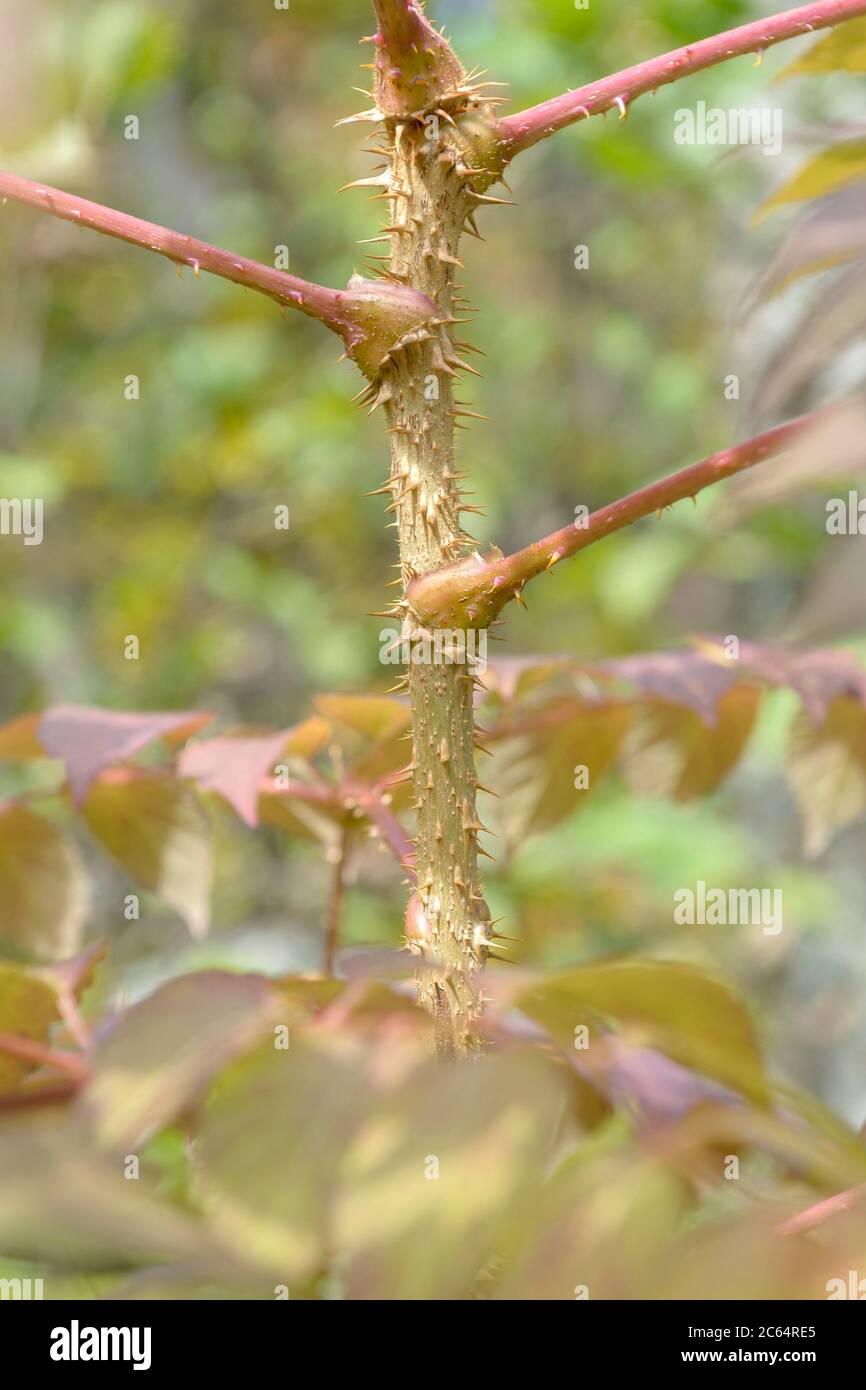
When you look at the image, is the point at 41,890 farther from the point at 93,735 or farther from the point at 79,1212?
the point at 79,1212

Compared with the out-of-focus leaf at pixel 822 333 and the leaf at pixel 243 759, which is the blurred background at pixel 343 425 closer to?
the leaf at pixel 243 759

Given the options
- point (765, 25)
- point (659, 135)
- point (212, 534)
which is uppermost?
point (659, 135)

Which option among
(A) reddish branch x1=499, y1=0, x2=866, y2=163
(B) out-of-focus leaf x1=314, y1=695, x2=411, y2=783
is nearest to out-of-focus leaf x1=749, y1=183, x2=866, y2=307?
(A) reddish branch x1=499, y1=0, x2=866, y2=163

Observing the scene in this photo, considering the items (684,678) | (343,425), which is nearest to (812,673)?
(684,678)

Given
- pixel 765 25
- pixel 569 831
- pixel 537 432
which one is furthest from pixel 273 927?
pixel 765 25

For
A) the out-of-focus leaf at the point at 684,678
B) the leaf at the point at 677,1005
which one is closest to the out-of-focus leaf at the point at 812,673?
the out-of-focus leaf at the point at 684,678
